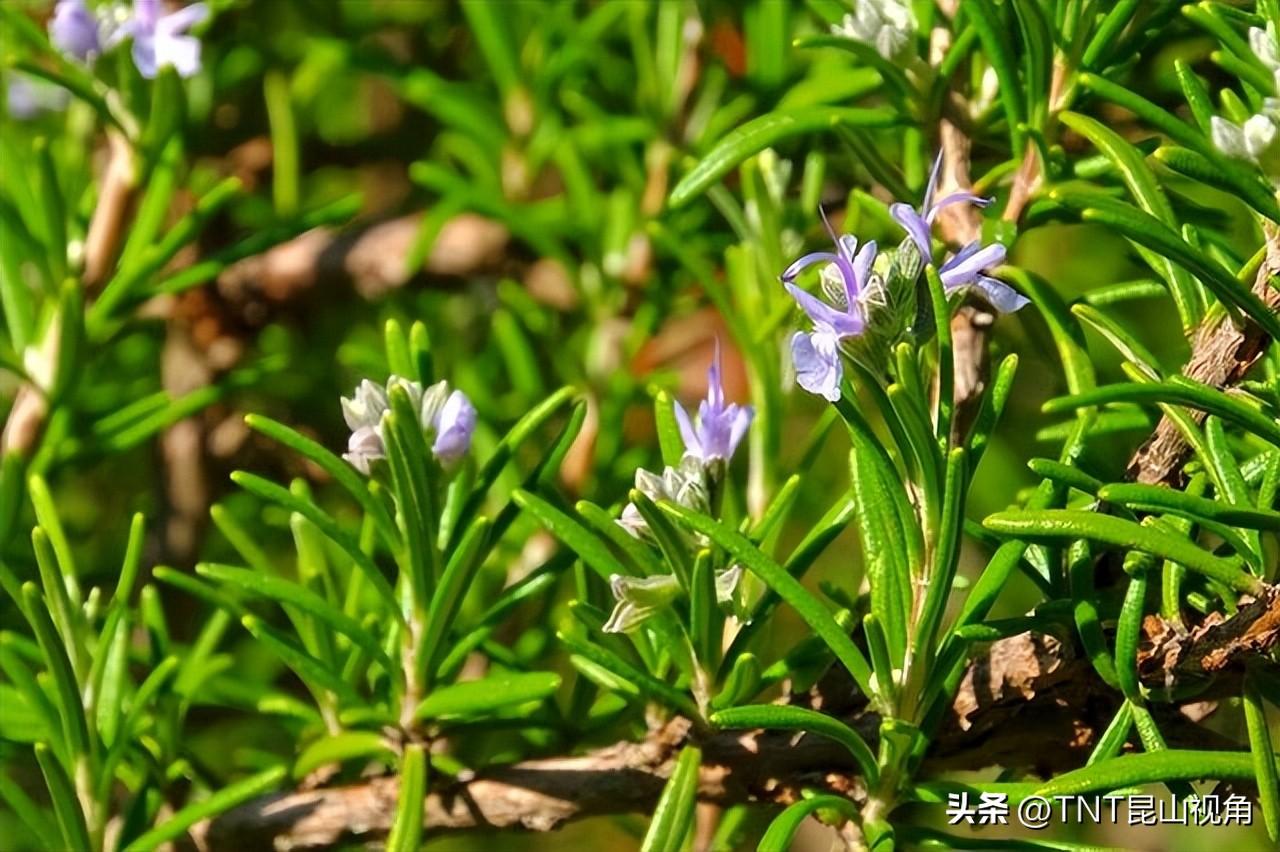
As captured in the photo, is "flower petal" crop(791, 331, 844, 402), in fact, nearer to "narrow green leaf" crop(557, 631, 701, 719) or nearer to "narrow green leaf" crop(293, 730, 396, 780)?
"narrow green leaf" crop(557, 631, 701, 719)

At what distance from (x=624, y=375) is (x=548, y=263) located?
22cm

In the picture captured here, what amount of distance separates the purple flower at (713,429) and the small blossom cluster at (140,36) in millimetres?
473

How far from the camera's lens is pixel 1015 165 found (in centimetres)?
70

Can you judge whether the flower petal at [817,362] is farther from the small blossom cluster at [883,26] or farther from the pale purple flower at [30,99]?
the pale purple flower at [30,99]

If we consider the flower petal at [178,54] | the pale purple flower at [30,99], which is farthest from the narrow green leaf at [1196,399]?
the pale purple flower at [30,99]

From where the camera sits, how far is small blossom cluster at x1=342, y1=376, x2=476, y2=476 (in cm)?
65

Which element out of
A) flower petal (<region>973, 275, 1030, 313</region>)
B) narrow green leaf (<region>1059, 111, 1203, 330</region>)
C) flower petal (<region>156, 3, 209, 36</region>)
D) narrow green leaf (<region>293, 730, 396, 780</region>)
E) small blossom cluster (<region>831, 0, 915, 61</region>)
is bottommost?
narrow green leaf (<region>293, 730, 396, 780</region>)

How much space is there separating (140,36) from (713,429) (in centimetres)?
53

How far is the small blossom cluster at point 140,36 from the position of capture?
2.86 feet

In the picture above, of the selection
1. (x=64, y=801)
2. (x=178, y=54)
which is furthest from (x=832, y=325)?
(x=178, y=54)

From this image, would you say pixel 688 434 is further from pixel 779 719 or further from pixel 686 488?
pixel 779 719

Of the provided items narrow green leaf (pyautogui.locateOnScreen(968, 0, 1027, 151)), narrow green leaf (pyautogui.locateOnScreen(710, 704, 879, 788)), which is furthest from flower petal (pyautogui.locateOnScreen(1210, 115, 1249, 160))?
narrow green leaf (pyautogui.locateOnScreen(710, 704, 879, 788))

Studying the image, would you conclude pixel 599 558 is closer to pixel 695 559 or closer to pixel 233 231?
pixel 695 559

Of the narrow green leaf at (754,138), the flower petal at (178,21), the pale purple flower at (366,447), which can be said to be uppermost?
the flower petal at (178,21)
